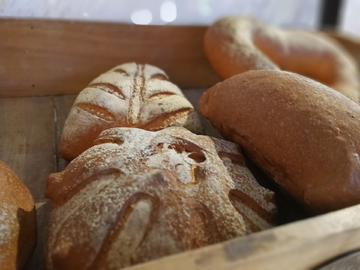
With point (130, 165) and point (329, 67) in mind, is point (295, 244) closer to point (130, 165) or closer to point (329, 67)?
point (130, 165)

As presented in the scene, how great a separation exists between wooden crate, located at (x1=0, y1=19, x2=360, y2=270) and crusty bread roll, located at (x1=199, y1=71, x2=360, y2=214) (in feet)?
0.35

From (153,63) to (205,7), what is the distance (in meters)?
0.63

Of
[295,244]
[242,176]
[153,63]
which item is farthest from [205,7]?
[295,244]

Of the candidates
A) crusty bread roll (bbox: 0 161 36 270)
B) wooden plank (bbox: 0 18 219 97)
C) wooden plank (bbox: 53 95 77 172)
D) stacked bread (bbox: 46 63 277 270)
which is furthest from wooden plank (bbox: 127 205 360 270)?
wooden plank (bbox: 0 18 219 97)

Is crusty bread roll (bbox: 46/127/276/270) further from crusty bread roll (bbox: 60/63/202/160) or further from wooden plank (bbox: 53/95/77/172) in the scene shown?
wooden plank (bbox: 53/95/77/172)

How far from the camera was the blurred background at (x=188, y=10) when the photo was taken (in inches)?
54.5

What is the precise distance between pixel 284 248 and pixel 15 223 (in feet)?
1.76

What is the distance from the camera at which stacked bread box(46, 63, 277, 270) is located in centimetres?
60

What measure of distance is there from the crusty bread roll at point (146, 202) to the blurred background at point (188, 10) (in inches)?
34.7

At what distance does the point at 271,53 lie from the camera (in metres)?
1.60

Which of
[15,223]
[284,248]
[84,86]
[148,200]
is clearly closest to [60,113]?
[84,86]

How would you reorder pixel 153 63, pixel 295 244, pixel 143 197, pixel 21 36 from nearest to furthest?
pixel 295 244 → pixel 143 197 → pixel 21 36 → pixel 153 63

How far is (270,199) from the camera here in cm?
78

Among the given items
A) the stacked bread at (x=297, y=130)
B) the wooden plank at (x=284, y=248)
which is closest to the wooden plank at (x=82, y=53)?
the stacked bread at (x=297, y=130)
